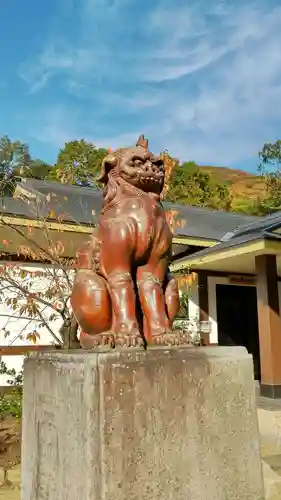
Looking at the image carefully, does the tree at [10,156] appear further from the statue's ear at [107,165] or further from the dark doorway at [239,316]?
the dark doorway at [239,316]

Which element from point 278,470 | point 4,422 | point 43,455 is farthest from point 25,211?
point 43,455

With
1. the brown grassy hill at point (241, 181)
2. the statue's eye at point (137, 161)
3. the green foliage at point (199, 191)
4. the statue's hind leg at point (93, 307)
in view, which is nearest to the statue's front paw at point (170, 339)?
the statue's hind leg at point (93, 307)

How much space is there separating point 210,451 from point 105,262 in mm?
1201

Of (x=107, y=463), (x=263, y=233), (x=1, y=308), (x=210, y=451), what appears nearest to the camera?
(x=107, y=463)

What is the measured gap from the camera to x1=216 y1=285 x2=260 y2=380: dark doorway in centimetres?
1185

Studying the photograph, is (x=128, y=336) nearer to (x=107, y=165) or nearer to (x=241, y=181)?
(x=107, y=165)

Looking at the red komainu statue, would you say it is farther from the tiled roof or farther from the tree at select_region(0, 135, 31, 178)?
the tiled roof

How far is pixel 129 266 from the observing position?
→ 2793 millimetres

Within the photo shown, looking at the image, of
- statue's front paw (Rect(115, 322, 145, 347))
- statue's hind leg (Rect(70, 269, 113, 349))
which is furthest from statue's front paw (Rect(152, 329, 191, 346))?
statue's hind leg (Rect(70, 269, 113, 349))

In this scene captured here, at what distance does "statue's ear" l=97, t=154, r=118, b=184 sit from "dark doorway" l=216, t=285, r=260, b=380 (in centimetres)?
897

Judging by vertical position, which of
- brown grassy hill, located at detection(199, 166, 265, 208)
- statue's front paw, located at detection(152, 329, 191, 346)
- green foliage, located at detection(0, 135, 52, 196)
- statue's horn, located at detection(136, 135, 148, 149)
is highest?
brown grassy hill, located at detection(199, 166, 265, 208)

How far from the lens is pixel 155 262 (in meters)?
2.89

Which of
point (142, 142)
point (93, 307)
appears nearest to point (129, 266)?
point (93, 307)

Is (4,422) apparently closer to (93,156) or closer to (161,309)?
(161,309)
